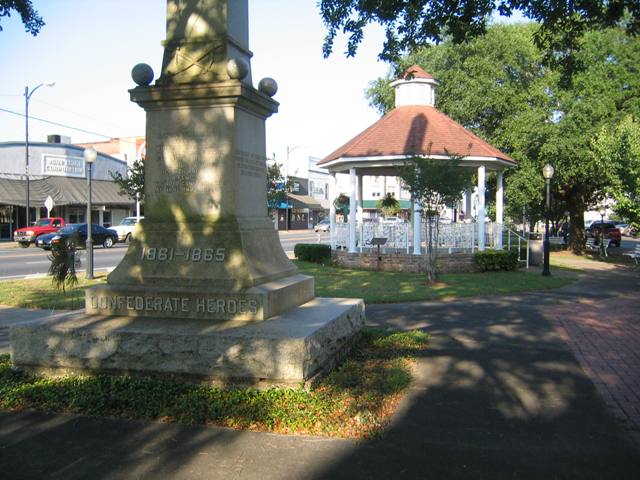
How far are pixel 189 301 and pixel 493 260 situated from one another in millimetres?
15944

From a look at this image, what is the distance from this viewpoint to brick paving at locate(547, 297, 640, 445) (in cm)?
579

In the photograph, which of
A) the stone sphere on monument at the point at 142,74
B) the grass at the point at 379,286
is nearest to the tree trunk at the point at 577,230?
the grass at the point at 379,286

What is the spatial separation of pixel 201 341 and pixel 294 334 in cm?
88

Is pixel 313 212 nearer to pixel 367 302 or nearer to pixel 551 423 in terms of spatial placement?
→ pixel 367 302

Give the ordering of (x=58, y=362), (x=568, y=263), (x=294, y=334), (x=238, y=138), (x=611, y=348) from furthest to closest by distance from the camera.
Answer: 1. (x=568, y=263)
2. (x=611, y=348)
3. (x=238, y=138)
4. (x=58, y=362)
5. (x=294, y=334)

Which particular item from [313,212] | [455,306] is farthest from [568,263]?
[313,212]

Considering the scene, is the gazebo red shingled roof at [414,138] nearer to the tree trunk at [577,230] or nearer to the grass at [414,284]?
the grass at [414,284]

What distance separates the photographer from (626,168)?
64.2ft

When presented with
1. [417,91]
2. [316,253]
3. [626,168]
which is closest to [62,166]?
[316,253]

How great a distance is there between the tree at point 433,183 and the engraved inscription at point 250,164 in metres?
9.72

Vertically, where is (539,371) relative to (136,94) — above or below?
below

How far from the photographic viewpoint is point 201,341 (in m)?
5.49

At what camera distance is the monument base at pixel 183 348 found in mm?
5316

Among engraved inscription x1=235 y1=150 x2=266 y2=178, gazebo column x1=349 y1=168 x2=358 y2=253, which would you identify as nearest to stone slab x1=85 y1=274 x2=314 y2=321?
engraved inscription x1=235 y1=150 x2=266 y2=178
